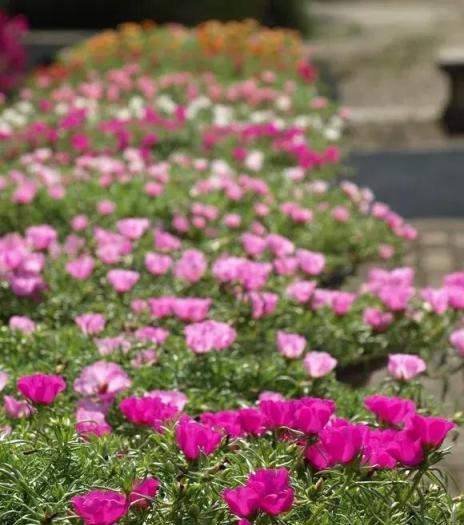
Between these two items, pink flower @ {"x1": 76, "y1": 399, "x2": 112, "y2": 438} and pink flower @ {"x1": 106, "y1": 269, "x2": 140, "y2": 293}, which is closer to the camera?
pink flower @ {"x1": 76, "y1": 399, "x2": 112, "y2": 438}

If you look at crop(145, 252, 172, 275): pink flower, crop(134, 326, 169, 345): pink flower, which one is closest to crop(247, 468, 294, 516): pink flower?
crop(134, 326, 169, 345): pink flower

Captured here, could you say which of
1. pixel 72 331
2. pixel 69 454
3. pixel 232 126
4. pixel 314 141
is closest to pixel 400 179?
pixel 314 141

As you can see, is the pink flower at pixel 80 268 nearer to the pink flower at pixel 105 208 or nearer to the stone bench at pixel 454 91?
the pink flower at pixel 105 208

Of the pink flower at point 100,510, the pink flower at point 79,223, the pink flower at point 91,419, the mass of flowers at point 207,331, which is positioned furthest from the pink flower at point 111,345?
the pink flower at point 79,223

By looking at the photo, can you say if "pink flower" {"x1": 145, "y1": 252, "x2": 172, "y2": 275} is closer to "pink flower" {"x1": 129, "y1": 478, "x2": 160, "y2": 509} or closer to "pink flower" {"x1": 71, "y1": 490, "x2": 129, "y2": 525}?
"pink flower" {"x1": 129, "y1": 478, "x2": 160, "y2": 509}

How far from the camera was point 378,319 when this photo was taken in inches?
173

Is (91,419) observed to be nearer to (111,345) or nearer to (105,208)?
(111,345)

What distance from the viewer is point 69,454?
2607 millimetres

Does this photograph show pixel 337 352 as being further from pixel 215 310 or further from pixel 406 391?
pixel 406 391

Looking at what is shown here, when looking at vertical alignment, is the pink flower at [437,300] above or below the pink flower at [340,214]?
above

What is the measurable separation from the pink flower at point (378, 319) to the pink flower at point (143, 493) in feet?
7.05

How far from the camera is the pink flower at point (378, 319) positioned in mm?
4387

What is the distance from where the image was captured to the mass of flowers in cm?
241

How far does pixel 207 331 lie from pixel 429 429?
4.30ft
